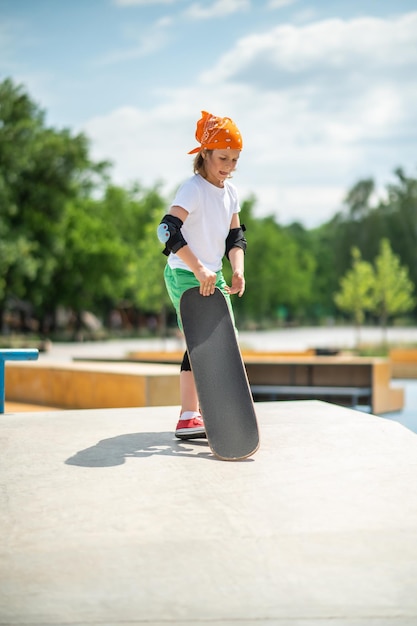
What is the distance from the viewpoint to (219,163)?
4.63 metres

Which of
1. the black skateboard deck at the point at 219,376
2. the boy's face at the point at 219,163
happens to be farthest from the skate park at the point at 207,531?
the boy's face at the point at 219,163

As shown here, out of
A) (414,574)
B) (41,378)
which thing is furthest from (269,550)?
(41,378)

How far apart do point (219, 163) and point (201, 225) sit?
1.24 ft

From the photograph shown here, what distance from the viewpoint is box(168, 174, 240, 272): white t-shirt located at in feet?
15.0

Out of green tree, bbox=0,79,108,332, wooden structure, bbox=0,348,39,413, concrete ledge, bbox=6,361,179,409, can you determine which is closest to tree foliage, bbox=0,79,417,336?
green tree, bbox=0,79,108,332

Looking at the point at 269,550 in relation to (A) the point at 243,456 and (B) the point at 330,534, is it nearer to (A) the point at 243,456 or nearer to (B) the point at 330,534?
(B) the point at 330,534

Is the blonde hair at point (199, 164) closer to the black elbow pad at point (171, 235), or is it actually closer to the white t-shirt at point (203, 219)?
the white t-shirt at point (203, 219)

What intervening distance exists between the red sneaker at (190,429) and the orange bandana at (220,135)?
1609mm

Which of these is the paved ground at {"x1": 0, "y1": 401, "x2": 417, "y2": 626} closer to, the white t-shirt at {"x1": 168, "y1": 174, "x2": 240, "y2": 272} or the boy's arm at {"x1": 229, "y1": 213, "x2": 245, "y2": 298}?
the boy's arm at {"x1": 229, "y1": 213, "x2": 245, "y2": 298}

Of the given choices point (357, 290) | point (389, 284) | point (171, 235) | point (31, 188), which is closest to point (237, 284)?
point (171, 235)

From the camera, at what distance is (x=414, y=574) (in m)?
2.60

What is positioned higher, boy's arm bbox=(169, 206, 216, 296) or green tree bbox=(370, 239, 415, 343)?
green tree bbox=(370, 239, 415, 343)

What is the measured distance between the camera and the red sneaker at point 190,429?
15.1ft

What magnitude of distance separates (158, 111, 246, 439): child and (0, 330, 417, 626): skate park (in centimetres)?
42
